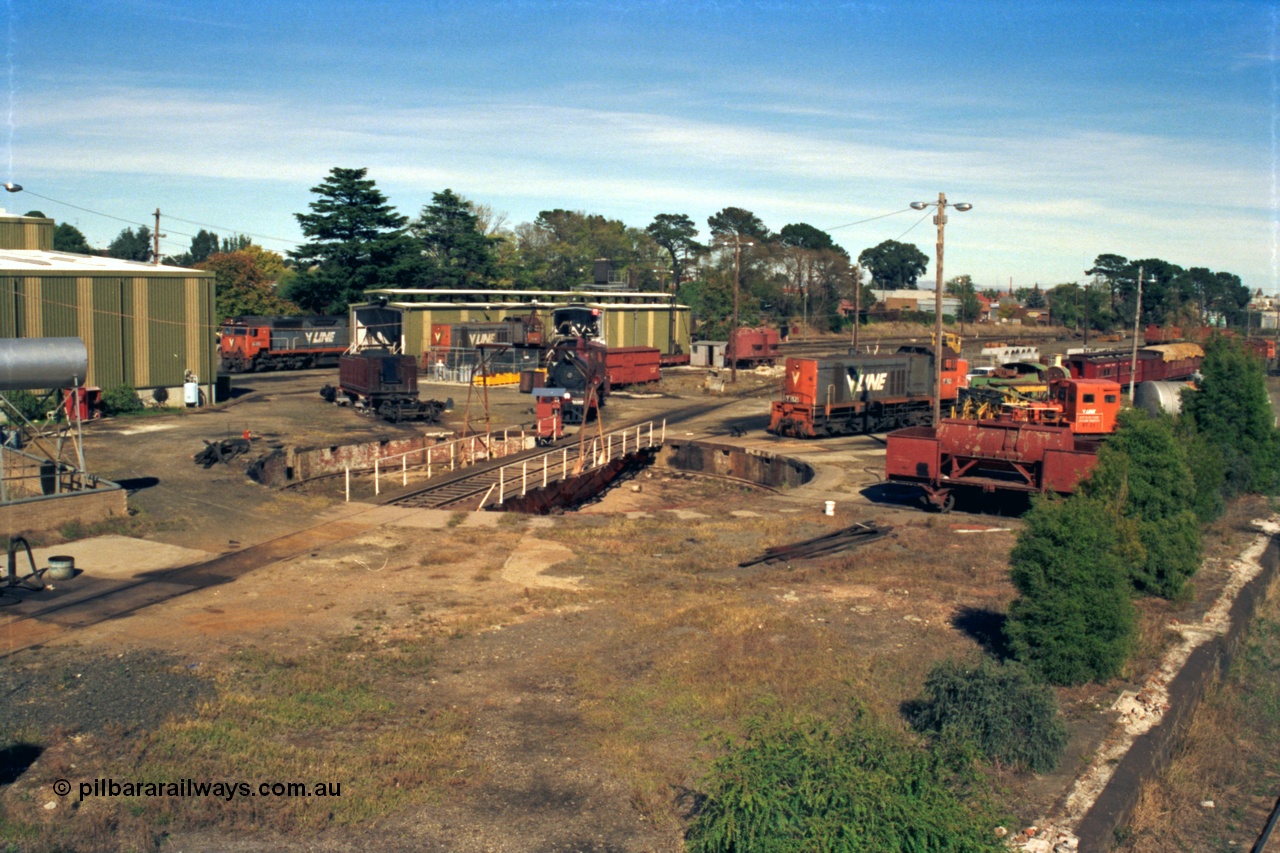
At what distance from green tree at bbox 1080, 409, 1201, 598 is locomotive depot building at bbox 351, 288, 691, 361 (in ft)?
139

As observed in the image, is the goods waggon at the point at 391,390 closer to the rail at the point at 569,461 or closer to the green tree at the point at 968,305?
the rail at the point at 569,461

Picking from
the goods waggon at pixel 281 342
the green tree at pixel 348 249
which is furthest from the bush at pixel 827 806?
the green tree at pixel 348 249

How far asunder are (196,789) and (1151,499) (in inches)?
730

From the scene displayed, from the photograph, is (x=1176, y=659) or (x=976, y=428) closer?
(x=1176, y=659)

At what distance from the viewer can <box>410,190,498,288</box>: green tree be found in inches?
3676

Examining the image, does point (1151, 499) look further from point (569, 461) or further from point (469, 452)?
point (469, 452)

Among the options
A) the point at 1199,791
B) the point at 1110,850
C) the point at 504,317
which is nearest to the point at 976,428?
the point at 1199,791

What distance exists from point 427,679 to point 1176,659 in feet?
40.3

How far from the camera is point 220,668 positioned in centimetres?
1402

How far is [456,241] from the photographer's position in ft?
306

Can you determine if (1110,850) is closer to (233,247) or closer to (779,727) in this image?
(779,727)

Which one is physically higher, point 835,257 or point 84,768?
point 835,257

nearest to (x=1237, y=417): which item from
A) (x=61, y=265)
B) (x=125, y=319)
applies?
(x=125, y=319)

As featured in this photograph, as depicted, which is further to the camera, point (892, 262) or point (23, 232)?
point (892, 262)
